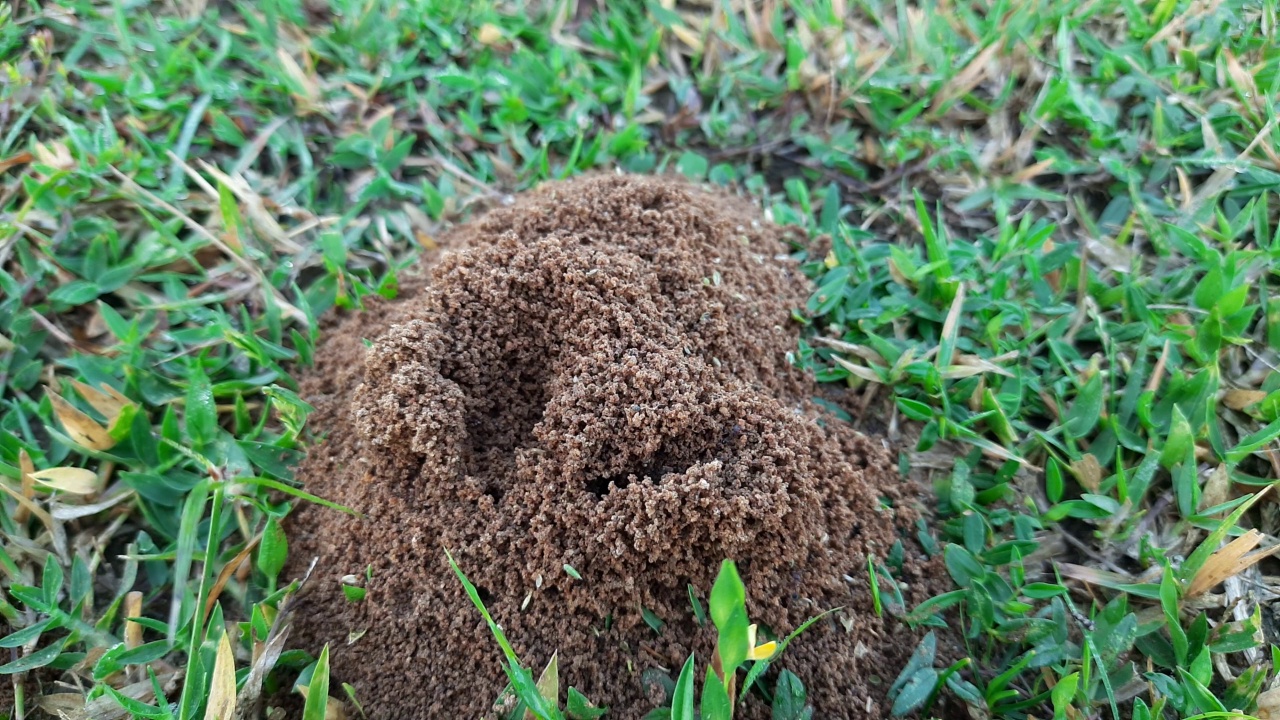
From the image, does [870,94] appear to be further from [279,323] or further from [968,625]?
[279,323]

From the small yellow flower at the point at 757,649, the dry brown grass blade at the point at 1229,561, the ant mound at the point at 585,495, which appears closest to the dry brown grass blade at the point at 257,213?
the ant mound at the point at 585,495

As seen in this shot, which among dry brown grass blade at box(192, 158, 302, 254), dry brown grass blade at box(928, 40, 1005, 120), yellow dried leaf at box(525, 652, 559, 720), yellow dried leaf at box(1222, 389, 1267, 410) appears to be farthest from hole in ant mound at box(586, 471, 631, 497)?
dry brown grass blade at box(928, 40, 1005, 120)

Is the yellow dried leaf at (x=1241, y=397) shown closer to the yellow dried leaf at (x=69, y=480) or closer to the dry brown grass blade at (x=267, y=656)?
the dry brown grass blade at (x=267, y=656)

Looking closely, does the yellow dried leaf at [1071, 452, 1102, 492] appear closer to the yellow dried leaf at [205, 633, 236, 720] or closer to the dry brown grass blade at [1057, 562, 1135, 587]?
the dry brown grass blade at [1057, 562, 1135, 587]

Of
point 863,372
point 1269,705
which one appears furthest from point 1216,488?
point 863,372

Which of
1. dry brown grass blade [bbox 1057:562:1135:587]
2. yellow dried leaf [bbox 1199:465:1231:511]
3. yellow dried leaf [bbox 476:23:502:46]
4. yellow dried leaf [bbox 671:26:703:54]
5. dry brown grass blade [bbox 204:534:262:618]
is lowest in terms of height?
dry brown grass blade [bbox 1057:562:1135:587]

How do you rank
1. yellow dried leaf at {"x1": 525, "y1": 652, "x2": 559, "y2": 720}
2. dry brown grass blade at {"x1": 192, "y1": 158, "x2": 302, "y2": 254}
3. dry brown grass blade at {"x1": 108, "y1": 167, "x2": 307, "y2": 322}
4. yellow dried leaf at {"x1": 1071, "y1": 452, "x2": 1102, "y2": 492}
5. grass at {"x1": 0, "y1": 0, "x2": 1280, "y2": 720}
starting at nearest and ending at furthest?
yellow dried leaf at {"x1": 525, "y1": 652, "x2": 559, "y2": 720} → grass at {"x1": 0, "y1": 0, "x2": 1280, "y2": 720} → yellow dried leaf at {"x1": 1071, "y1": 452, "x2": 1102, "y2": 492} → dry brown grass blade at {"x1": 108, "y1": 167, "x2": 307, "y2": 322} → dry brown grass blade at {"x1": 192, "y1": 158, "x2": 302, "y2": 254}

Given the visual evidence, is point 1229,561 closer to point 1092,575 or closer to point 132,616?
point 1092,575
